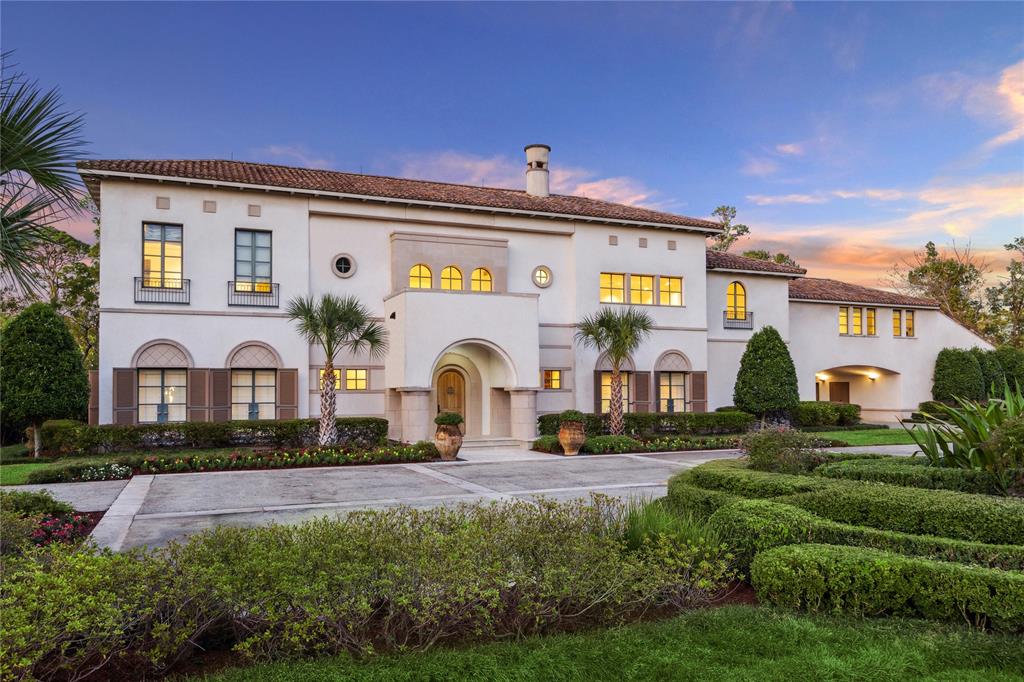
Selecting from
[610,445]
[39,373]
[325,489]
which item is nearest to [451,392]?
[610,445]

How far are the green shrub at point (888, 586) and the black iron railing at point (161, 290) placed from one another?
774 inches

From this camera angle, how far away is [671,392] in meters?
27.7

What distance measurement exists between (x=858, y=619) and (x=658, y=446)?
53.8 feet

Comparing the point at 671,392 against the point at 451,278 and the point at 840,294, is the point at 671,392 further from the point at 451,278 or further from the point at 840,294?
the point at 840,294

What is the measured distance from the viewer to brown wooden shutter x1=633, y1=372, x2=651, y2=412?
26766 mm

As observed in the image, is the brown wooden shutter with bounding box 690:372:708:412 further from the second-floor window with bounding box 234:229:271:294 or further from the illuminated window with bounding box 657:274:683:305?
the second-floor window with bounding box 234:229:271:294

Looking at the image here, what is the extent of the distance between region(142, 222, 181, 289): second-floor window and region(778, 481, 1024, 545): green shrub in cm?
1938

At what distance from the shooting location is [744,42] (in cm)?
1756

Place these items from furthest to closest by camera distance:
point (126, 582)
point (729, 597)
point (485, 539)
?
point (729, 597)
point (485, 539)
point (126, 582)

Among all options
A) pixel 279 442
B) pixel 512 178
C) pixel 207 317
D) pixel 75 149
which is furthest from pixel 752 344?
pixel 75 149

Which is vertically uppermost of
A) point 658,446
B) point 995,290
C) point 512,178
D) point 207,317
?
point 512,178

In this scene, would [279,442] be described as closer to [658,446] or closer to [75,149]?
[658,446]

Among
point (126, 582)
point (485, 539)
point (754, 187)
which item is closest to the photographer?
point (126, 582)

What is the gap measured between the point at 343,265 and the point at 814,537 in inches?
754
